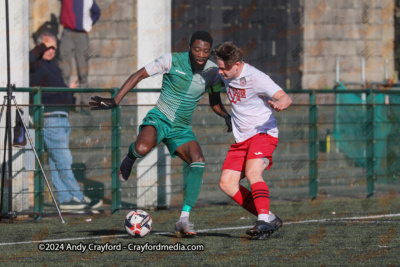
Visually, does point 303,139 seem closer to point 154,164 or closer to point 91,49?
point 154,164

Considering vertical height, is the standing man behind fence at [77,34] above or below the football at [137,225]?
above

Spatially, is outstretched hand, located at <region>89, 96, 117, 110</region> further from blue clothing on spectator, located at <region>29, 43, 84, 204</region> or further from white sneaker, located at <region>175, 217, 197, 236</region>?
blue clothing on spectator, located at <region>29, 43, 84, 204</region>

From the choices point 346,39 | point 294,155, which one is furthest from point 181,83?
point 346,39

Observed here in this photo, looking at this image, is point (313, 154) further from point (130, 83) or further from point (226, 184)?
point (130, 83)

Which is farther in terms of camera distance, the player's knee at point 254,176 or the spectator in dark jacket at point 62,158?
the spectator in dark jacket at point 62,158

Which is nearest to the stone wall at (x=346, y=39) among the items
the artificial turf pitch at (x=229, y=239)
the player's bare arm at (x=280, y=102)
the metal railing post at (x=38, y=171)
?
the artificial turf pitch at (x=229, y=239)

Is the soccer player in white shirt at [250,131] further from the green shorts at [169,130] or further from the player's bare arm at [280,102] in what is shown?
the green shorts at [169,130]

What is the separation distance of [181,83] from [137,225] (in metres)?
1.72

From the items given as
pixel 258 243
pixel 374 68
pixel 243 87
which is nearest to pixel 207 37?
pixel 243 87

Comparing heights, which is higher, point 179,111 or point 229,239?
point 179,111

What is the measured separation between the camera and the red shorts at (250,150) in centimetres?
857

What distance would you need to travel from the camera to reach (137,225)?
862 cm

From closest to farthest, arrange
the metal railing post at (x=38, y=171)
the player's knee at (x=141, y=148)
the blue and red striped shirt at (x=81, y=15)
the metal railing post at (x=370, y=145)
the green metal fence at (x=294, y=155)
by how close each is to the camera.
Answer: the player's knee at (x=141, y=148) < the metal railing post at (x=38, y=171) < the green metal fence at (x=294, y=155) < the metal railing post at (x=370, y=145) < the blue and red striped shirt at (x=81, y=15)

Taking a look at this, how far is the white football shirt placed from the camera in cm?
854
